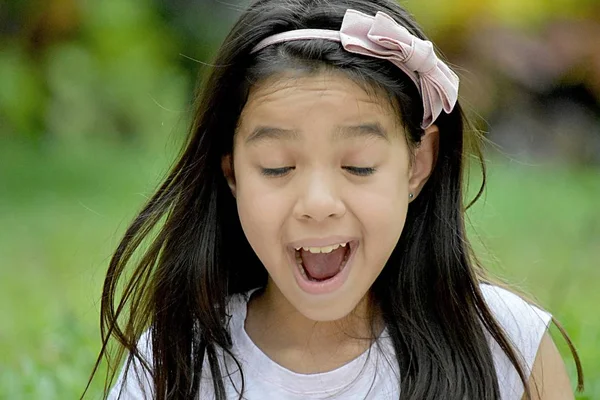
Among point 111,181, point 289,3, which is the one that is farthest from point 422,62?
point 111,181

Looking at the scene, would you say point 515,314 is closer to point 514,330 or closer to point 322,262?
point 514,330

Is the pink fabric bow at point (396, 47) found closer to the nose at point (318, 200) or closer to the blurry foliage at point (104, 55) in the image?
the nose at point (318, 200)

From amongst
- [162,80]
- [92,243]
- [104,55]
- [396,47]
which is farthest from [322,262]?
[104,55]

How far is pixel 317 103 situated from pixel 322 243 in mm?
224

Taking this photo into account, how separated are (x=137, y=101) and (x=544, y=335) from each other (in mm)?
3678

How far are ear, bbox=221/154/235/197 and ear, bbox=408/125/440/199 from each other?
0.31 metres

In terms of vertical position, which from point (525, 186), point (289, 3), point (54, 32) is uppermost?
point (289, 3)

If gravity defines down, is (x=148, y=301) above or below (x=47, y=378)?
above

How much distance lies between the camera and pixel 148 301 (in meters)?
2.05

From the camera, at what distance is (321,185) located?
1.72 m

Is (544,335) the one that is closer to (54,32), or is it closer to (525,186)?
(525,186)

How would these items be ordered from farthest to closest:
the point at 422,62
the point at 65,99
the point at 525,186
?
the point at 65,99 → the point at 525,186 → the point at 422,62

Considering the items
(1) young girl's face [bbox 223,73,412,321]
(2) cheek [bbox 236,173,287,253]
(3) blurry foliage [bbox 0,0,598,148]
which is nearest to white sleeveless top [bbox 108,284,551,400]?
(1) young girl's face [bbox 223,73,412,321]

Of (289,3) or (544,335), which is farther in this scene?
(544,335)
